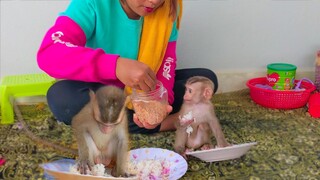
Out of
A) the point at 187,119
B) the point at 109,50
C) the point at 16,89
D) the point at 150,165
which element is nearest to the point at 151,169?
the point at 150,165

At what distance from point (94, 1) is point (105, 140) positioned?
49cm

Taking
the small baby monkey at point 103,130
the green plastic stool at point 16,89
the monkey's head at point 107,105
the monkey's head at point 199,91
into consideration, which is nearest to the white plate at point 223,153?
the monkey's head at point 199,91

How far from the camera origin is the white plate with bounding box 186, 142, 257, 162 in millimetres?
1066

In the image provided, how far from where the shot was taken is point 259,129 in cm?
138

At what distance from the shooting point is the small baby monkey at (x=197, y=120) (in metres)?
1.06

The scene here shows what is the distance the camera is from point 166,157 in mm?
1080

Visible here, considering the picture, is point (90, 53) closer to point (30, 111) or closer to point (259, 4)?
point (30, 111)

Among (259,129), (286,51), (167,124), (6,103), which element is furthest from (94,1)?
(286,51)

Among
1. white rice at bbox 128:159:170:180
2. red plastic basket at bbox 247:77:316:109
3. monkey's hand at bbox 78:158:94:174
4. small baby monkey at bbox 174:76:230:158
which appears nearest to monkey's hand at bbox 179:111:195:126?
small baby monkey at bbox 174:76:230:158

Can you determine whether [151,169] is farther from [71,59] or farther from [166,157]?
[71,59]

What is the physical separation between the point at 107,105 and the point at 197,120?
0.43 m

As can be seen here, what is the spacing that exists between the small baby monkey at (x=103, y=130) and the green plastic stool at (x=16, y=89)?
0.73 m

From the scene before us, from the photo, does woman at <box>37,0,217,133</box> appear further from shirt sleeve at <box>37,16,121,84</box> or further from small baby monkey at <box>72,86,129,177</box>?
small baby monkey at <box>72,86,129,177</box>

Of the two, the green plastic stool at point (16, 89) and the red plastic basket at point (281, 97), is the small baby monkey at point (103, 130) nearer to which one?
the green plastic stool at point (16, 89)
